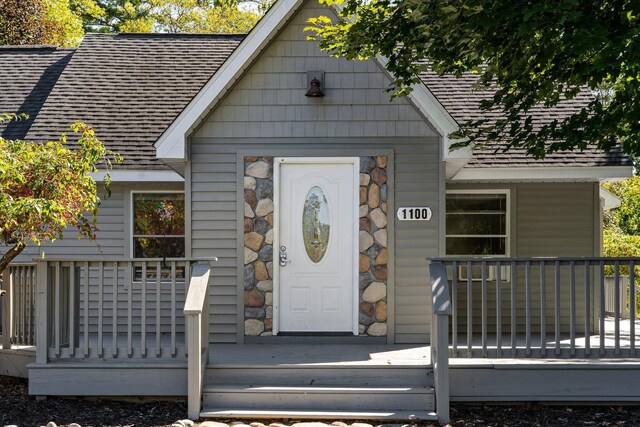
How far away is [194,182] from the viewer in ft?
32.3

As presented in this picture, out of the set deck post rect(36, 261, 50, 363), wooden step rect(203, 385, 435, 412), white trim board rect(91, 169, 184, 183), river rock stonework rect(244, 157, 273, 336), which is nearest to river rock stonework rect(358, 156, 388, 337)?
river rock stonework rect(244, 157, 273, 336)

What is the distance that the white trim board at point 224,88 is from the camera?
30.6 ft

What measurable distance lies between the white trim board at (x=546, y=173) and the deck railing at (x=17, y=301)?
5.52 metres

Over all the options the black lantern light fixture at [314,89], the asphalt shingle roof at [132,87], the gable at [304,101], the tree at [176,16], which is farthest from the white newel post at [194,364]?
the tree at [176,16]

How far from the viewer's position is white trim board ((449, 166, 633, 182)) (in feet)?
35.3

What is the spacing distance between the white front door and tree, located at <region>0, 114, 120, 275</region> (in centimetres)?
238

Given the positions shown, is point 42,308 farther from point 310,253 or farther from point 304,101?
point 304,101

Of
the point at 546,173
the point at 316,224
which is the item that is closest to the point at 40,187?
the point at 316,224

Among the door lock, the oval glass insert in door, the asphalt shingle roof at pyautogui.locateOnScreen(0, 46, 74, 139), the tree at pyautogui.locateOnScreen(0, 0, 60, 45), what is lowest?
the door lock

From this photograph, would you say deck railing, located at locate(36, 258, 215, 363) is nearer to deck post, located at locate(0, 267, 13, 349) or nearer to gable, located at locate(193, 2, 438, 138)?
deck post, located at locate(0, 267, 13, 349)

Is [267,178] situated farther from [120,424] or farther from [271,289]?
[120,424]

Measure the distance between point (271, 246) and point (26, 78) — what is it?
23.5 feet

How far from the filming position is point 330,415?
7805mm

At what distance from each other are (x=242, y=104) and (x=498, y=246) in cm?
436
